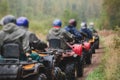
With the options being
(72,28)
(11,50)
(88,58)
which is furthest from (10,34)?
(88,58)

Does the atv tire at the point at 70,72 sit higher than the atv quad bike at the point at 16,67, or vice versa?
the atv quad bike at the point at 16,67

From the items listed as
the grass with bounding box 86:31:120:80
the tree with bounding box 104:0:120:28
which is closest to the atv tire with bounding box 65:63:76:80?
the grass with bounding box 86:31:120:80

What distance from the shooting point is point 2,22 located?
9281mm

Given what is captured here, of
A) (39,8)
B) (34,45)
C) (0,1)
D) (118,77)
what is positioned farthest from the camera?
(39,8)

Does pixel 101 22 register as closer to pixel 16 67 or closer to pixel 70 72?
pixel 70 72

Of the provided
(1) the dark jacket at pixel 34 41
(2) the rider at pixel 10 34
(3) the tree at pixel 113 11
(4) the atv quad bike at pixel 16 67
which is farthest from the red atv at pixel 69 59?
(3) the tree at pixel 113 11

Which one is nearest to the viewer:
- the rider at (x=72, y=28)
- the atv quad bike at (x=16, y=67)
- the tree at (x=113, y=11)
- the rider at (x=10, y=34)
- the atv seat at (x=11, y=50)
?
the atv quad bike at (x=16, y=67)

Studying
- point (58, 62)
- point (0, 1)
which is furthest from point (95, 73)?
point (0, 1)

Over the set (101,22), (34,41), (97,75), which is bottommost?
(97,75)

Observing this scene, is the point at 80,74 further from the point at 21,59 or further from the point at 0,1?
the point at 0,1

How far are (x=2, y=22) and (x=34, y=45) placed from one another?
4.77 feet

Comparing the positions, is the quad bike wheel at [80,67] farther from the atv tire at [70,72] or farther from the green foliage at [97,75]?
the atv tire at [70,72]

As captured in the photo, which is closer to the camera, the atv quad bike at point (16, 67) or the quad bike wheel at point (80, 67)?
the atv quad bike at point (16, 67)

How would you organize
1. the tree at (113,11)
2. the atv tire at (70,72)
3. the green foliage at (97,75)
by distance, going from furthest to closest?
1. the tree at (113,11)
2. the green foliage at (97,75)
3. the atv tire at (70,72)
